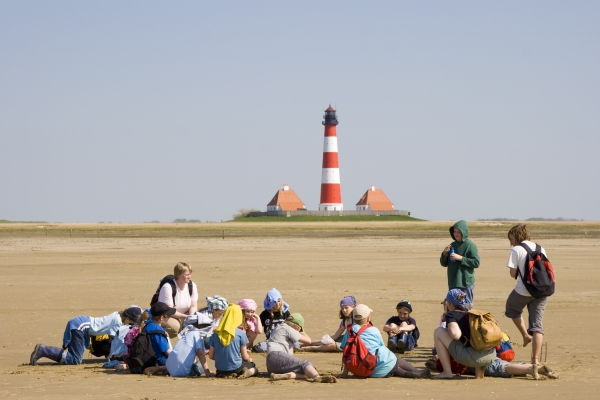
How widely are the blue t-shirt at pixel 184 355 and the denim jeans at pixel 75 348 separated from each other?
1340 mm

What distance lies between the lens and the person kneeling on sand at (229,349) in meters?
8.70

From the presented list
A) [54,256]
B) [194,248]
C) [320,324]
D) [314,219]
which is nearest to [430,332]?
[320,324]

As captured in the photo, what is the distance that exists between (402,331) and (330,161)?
67.5 meters

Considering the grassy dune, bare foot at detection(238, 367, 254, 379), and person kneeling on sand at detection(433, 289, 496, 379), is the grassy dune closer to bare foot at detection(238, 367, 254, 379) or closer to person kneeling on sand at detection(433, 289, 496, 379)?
person kneeling on sand at detection(433, 289, 496, 379)

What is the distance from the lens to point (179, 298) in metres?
10.2

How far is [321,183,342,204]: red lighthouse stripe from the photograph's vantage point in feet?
256

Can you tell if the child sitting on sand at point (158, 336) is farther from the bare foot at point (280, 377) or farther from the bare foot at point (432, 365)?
the bare foot at point (432, 365)

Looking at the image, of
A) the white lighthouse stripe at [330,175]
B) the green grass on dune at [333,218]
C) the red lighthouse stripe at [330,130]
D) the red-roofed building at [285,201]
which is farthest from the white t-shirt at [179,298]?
the red-roofed building at [285,201]

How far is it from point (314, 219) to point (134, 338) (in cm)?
6732

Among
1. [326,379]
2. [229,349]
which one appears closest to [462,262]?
[326,379]

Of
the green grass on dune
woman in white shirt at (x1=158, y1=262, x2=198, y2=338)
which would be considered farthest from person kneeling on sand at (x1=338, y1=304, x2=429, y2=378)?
the green grass on dune

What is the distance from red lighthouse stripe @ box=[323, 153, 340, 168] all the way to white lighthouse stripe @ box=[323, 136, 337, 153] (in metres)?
0.45

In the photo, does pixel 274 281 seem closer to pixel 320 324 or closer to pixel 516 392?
pixel 320 324

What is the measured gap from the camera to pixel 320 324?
12.4 m
